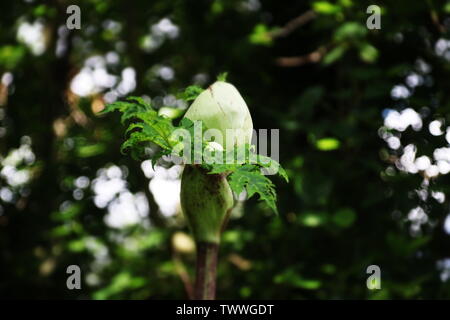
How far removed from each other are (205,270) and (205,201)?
0.15 meters

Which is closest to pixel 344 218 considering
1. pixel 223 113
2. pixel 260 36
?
pixel 260 36

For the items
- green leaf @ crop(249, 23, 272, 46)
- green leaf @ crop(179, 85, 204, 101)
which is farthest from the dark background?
green leaf @ crop(179, 85, 204, 101)

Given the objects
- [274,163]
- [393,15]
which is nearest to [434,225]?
[393,15]

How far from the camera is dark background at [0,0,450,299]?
173 centimetres

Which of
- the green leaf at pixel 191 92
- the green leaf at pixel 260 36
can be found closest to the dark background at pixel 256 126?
the green leaf at pixel 260 36

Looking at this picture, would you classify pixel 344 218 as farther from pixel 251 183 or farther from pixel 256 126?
pixel 251 183

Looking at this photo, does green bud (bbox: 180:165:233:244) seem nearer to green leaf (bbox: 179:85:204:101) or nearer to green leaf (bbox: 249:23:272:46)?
green leaf (bbox: 179:85:204:101)

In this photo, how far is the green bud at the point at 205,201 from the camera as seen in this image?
0.79 metres

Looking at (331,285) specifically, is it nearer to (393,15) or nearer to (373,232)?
(373,232)

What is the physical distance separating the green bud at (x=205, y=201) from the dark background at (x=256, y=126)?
623 mm

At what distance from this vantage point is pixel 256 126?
6.79 ft

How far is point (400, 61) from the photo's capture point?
208cm

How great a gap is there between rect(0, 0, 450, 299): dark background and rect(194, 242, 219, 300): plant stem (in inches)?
24.1

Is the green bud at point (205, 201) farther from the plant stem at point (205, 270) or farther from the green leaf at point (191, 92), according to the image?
the green leaf at point (191, 92)
